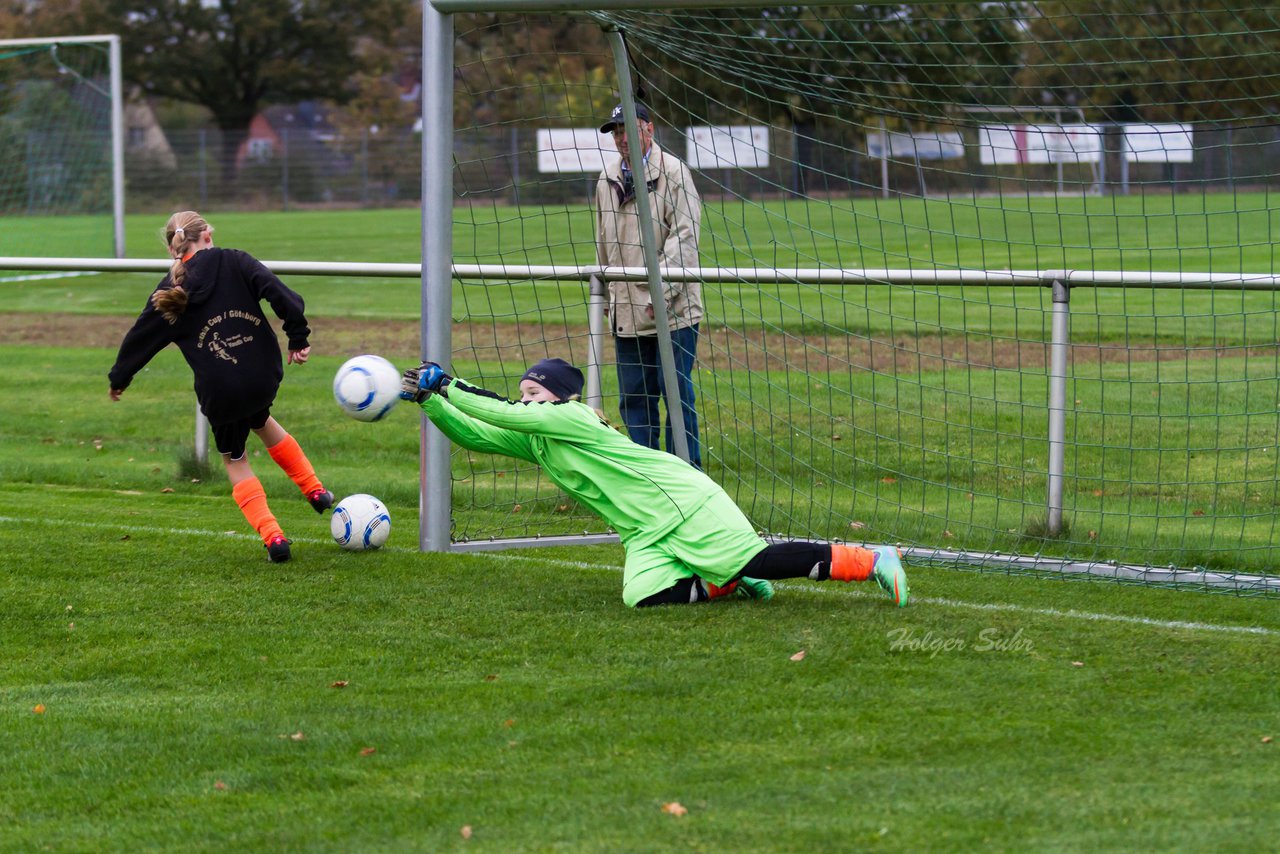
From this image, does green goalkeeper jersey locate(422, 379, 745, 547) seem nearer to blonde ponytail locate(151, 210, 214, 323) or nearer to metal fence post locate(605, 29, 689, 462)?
metal fence post locate(605, 29, 689, 462)

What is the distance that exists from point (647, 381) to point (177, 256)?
97.3 inches

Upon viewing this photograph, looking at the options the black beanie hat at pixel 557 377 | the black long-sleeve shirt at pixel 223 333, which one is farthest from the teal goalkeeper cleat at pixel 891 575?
the black long-sleeve shirt at pixel 223 333

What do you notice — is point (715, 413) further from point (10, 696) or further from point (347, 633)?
point (10, 696)

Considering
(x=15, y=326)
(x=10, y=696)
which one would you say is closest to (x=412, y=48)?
(x=15, y=326)

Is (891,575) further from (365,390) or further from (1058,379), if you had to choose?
(365,390)

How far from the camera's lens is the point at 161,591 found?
6340 millimetres

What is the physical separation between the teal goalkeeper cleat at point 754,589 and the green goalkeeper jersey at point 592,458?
409mm

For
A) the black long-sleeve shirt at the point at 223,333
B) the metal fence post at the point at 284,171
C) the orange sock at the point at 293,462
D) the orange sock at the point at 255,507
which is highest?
the metal fence post at the point at 284,171

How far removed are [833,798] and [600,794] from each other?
24.6 inches

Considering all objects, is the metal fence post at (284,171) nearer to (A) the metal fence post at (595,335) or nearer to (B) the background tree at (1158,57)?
(B) the background tree at (1158,57)

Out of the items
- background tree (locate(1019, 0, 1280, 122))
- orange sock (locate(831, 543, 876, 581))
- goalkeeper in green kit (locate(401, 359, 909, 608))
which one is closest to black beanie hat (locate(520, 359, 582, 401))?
goalkeeper in green kit (locate(401, 359, 909, 608))

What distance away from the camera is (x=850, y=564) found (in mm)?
5762

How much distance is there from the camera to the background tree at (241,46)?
5456cm

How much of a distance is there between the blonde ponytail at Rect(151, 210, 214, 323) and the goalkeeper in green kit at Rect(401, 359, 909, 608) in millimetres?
1299
